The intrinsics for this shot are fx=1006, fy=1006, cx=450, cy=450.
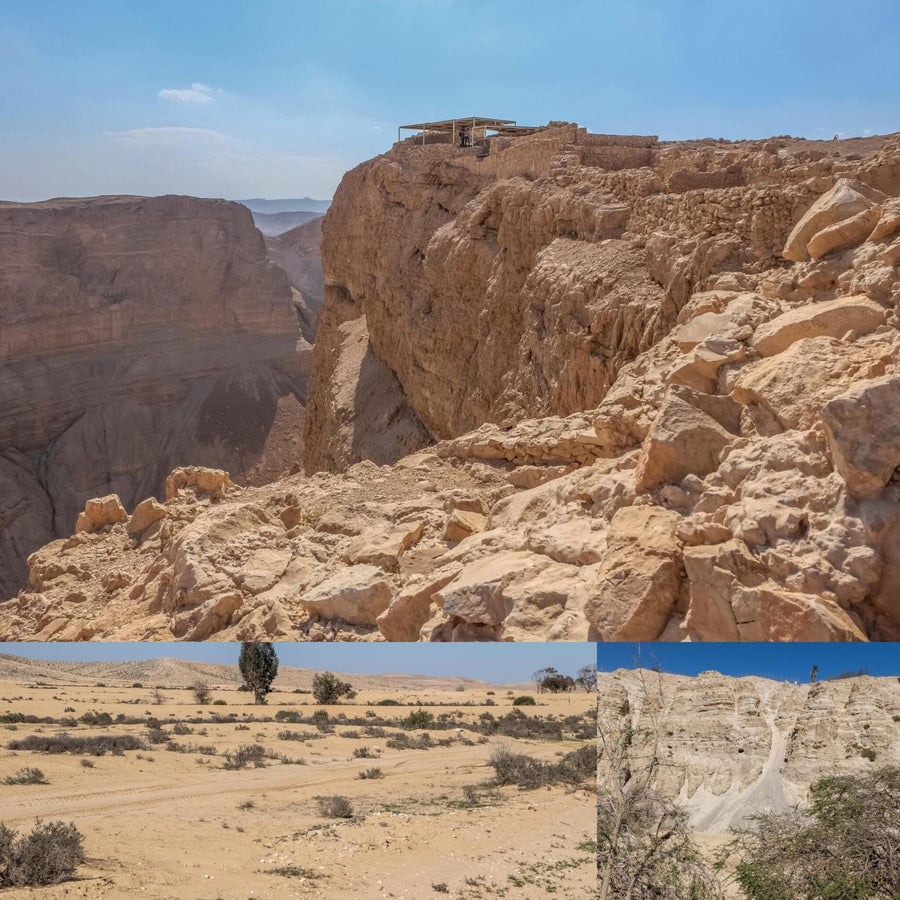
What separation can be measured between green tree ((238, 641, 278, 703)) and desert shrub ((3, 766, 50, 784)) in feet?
3.45

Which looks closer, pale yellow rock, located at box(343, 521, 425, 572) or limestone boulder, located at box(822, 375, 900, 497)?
limestone boulder, located at box(822, 375, 900, 497)

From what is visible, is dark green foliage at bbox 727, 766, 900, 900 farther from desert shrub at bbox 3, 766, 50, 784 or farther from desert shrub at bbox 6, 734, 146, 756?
desert shrub at bbox 3, 766, 50, 784

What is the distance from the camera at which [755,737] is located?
14.5ft

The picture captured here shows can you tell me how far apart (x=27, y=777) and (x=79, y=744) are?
0.28 m

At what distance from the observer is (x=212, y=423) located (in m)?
49.2

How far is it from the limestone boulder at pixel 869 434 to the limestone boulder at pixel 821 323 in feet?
5.42

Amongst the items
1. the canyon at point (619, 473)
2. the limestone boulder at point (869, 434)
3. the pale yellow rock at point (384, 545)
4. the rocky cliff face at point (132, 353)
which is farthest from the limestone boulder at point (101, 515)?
the rocky cliff face at point (132, 353)

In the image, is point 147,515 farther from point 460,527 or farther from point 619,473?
point 619,473

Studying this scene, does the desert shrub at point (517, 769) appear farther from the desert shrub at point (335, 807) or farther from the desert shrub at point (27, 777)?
the desert shrub at point (27, 777)

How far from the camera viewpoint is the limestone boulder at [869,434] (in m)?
4.90

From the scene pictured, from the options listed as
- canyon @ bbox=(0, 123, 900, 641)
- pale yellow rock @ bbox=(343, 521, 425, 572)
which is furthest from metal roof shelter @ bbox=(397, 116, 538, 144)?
pale yellow rock @ bbox=(343, 521, 425, 572)

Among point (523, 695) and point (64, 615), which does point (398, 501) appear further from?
point (523, 695)

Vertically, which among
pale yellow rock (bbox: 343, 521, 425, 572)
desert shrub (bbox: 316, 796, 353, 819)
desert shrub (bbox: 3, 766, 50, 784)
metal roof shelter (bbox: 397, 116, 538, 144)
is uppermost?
metal roof shelter (bbox: 397, 116, 538, 144)

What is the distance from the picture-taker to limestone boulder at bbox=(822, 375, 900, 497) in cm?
490
